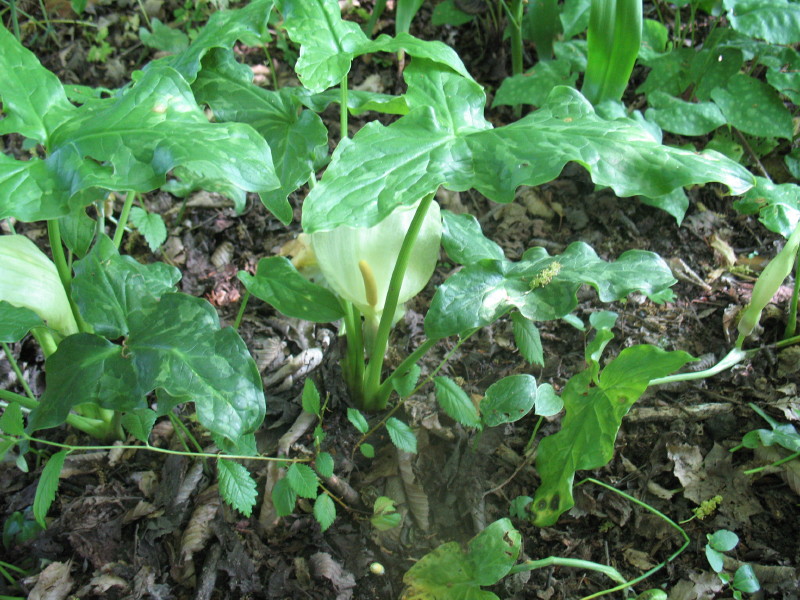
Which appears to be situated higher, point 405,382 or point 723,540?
point 405,382

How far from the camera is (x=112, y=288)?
1.10 metres

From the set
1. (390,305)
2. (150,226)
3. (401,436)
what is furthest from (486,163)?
(150,226)

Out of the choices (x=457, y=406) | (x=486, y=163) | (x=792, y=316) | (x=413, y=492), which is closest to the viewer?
(x=486, y=163)

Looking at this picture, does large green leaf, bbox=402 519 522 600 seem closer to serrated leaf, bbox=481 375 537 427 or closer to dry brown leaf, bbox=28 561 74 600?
serrated leaf, bbox=481 375 537 427

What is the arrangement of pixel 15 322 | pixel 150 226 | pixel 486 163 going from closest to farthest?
pixel 486 163 < pixel 15 322 < pixel 150 226

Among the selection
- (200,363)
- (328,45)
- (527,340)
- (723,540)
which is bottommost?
(723,540)

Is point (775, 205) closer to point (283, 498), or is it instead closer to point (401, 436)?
point (401, 436)

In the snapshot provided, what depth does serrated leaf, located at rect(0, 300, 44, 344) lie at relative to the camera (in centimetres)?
99

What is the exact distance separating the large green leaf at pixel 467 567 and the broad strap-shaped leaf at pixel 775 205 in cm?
84

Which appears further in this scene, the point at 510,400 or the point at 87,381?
the point at 510,400

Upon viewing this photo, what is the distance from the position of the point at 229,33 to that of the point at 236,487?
790 millimetres

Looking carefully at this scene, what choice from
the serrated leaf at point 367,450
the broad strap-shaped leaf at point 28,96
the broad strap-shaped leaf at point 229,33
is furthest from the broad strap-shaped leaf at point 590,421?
the broad strap-shaped leaf at point 28,96

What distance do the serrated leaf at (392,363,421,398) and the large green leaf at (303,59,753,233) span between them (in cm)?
50

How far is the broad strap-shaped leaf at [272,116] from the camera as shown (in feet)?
3.65
